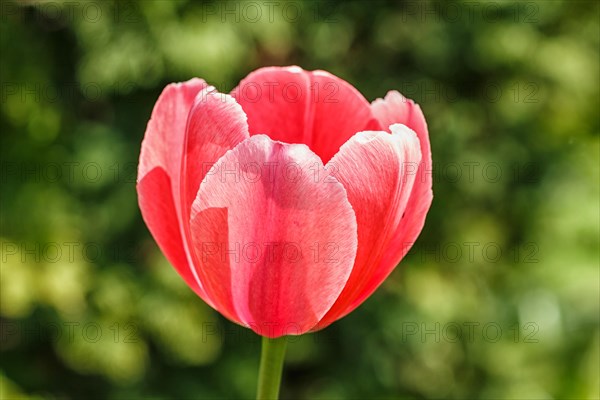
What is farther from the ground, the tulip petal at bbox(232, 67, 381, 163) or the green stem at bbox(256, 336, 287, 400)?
the tulip petal at bbox(232, 67, 381, 163)

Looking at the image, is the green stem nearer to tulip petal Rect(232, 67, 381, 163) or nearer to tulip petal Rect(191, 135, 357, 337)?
tulip petal Rect(191, 135, 357, 337)

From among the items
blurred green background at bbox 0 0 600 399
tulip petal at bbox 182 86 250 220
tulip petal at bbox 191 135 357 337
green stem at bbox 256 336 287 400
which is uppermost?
tulip petal at bbox 182 86 250 220

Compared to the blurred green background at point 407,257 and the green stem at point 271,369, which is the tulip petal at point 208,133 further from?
the blurred green background at point 407,257

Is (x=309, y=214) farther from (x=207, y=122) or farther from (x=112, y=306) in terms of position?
(x=112, y=306)

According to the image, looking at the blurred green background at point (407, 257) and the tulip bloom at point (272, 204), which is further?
the blurred green background at point (407, 257)

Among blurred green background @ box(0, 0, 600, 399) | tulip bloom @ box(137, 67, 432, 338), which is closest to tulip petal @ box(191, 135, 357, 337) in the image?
tulip bloom @ box(137, 67, 432, 338)

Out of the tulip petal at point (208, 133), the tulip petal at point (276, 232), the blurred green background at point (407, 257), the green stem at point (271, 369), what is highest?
the tulip petal at point (208, 133)

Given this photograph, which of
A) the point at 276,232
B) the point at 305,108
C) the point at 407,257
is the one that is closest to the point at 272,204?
the point at 276,232

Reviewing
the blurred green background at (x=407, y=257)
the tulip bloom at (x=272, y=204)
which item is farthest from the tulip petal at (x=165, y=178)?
the blurred green background at (x=407, y=257)
